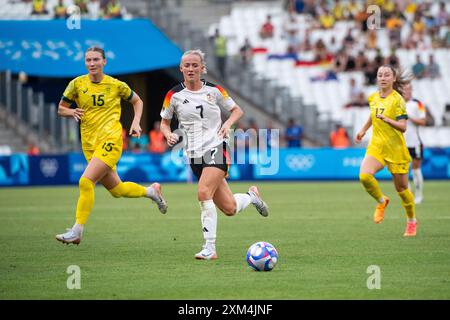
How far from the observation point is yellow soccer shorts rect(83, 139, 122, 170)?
1292cm

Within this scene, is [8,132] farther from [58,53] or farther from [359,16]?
[359,16]

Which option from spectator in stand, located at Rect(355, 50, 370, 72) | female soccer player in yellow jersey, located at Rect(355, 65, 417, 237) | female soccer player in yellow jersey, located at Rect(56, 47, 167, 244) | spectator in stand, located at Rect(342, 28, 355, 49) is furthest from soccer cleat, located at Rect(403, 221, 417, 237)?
spectator in stand, located at Rect(342, 28, 355, 49)

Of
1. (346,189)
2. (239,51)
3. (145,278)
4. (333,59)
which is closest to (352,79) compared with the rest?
(333,59)

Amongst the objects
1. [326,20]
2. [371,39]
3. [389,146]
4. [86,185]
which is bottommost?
[86,185]

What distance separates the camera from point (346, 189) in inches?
1094

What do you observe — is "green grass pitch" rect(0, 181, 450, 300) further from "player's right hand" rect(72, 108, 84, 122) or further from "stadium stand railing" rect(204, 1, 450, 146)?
"stadium stand railing" rect(204, 1, 450, 146)

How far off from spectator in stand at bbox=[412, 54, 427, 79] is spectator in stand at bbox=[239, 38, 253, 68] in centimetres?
608

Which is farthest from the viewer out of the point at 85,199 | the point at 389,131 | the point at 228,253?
the point at 389,131

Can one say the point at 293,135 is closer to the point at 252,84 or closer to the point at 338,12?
the point at 252,84

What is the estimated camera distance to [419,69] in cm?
3650

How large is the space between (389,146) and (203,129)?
3.60 metres

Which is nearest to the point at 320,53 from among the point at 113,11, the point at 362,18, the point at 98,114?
the point at 362,18

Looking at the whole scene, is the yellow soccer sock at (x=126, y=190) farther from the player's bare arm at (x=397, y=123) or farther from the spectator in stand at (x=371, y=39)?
the spectator in stand at (x=371, y=39)
